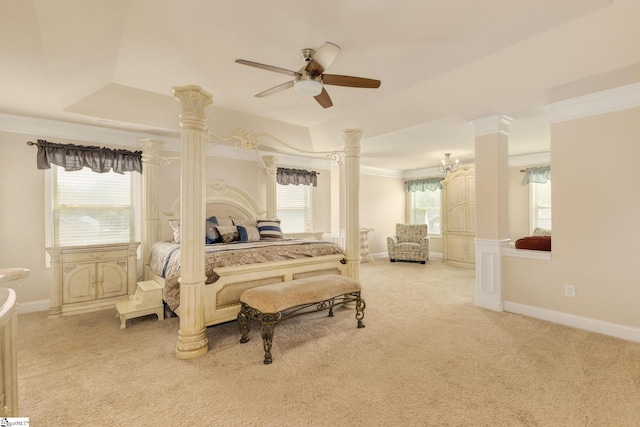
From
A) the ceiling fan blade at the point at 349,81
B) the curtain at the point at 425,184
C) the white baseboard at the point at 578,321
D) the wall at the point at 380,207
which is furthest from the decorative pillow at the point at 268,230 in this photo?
the curtain at the point at 425,184

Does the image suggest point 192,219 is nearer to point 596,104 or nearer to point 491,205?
point 491,205

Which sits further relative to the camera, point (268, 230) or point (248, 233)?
point (268, 230)

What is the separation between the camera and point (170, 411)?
74.7 inches

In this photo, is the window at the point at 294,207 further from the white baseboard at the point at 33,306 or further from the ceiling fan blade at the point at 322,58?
the ceiling fan blade at the point at 322,58

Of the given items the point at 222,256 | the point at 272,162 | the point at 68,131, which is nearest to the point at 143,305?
the point at 222,256

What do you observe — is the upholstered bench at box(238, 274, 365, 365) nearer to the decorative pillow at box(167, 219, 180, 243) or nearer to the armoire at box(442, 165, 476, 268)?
the decorative pillow at box(167, 219, 180, 243)

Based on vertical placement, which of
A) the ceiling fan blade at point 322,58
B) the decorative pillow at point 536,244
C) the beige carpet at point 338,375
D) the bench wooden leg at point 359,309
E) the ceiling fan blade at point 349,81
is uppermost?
the ceiling fan blade at point 322,58

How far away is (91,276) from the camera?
3.79 m

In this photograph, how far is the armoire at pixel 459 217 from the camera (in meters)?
6.67

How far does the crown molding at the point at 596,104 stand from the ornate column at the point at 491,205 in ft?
1.85

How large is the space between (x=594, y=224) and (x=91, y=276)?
19.3 ft

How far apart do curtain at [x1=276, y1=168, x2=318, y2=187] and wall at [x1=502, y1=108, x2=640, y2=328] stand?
13.4ft

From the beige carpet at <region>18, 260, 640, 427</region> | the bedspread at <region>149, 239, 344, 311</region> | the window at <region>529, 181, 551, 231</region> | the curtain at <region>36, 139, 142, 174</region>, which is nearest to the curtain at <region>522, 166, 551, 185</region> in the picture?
the window at <region>529, 181, 551, 231</region>

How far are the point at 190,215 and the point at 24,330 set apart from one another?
241 centimetres
